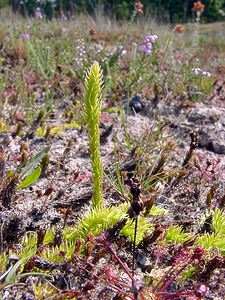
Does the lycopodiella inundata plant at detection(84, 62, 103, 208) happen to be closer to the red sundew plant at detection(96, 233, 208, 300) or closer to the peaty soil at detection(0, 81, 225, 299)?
the peaty soil at detection(0, 81, 225, 299)

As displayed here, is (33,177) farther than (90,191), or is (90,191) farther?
(90,191)

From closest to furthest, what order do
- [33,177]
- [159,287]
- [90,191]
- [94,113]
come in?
[159,287] < [94,113] < [33,177] < [90,191]

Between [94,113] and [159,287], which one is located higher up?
[94,113]

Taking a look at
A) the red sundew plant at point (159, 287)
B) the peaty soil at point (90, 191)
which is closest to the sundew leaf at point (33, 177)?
the peaty soil at point (90, 191)

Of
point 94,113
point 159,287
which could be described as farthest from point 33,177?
point 159,287

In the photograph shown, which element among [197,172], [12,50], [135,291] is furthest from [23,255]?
[12,50]

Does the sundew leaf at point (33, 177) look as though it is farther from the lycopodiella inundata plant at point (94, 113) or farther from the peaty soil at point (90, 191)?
the lycopodiella inundata plant at point (94, 113)

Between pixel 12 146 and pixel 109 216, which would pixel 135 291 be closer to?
pixel 109 216

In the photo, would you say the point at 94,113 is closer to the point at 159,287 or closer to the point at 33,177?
the point at 33,177

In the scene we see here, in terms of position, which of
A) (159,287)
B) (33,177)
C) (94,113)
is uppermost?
(94,113)
